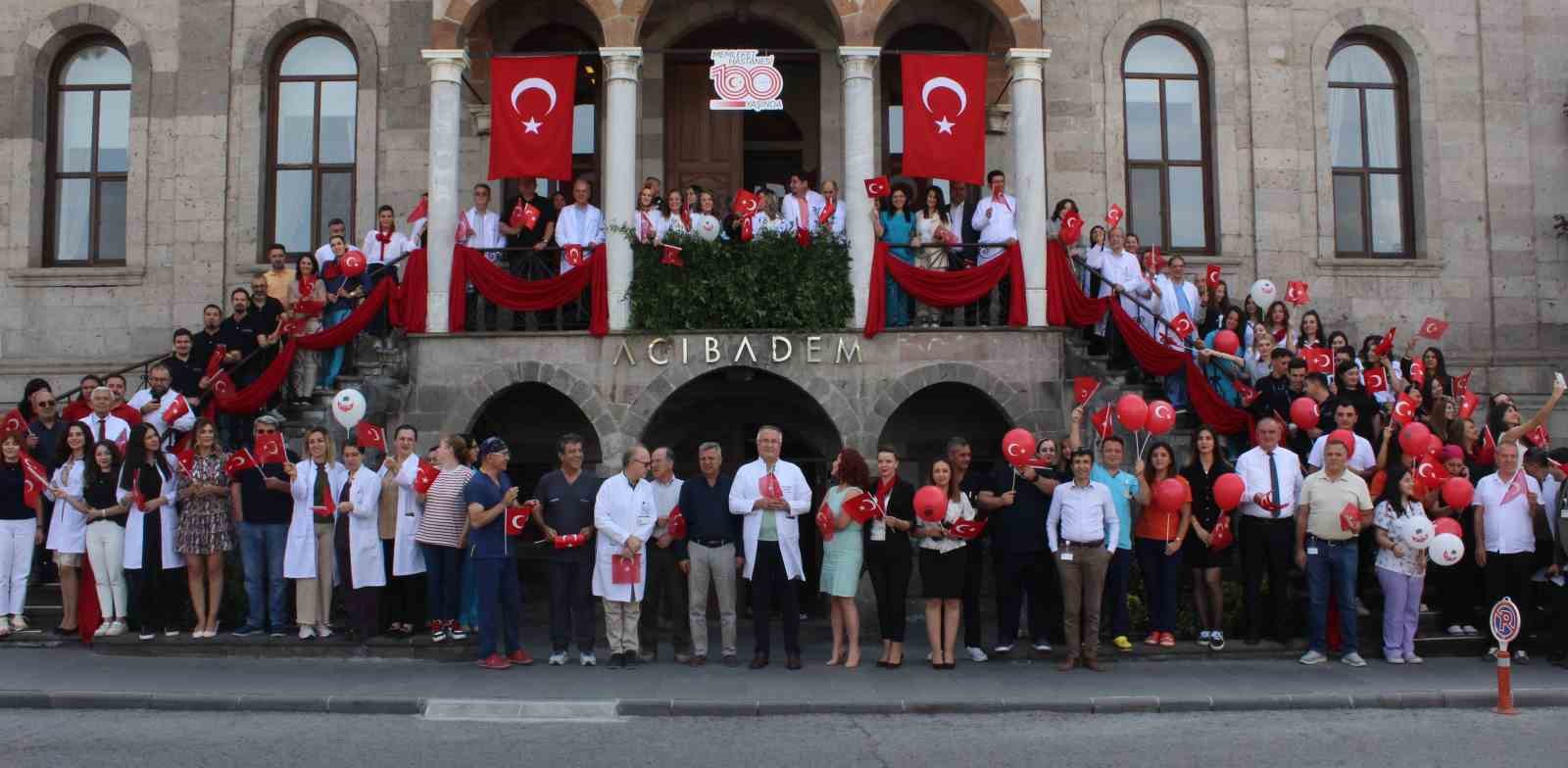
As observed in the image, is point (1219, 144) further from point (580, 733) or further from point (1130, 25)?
point (580, 733)

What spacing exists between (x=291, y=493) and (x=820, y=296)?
609 cm

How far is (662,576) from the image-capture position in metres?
13.1

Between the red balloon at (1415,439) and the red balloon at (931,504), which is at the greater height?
the red balloon at (1415,439)

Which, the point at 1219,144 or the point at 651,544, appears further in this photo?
the point at 1219,144

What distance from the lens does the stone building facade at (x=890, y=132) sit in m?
19.1

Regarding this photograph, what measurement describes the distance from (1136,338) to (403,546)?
8051 mm

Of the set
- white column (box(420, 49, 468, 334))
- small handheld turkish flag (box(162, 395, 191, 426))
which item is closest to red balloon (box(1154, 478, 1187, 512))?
white column (box(420, 49, 468, 334))

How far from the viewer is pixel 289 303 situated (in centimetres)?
1658

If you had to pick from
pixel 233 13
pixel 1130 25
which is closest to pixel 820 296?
pixel 1130 25

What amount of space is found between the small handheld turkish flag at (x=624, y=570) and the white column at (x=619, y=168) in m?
4.18

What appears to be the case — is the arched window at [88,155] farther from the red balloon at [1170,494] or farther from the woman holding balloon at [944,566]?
the red balloon at [1170,494]

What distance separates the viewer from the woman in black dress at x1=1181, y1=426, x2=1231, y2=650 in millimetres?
13078

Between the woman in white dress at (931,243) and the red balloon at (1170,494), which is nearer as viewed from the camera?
the red balloon at (1170,494)

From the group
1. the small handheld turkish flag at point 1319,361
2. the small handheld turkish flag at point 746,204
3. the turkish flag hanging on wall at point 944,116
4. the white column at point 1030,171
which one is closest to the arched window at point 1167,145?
the white column at point 1030,171
